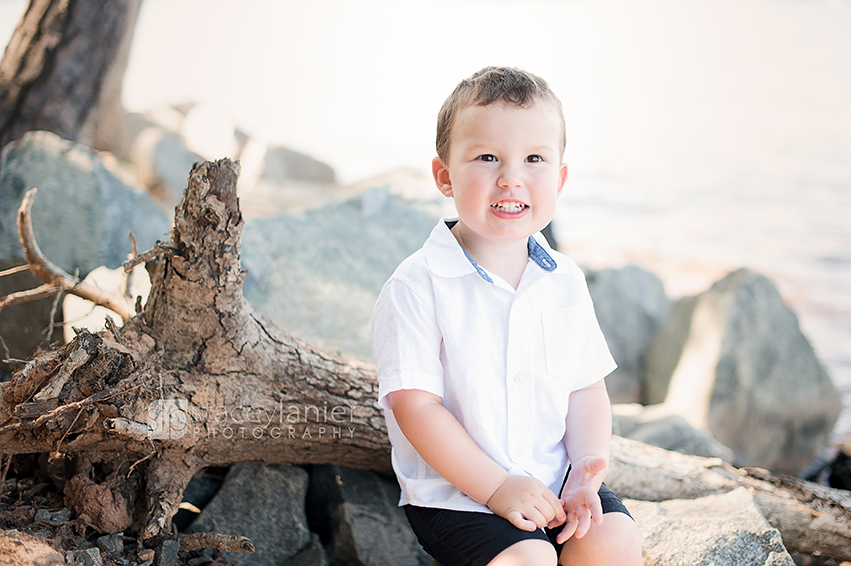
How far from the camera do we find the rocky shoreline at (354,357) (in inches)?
61.4

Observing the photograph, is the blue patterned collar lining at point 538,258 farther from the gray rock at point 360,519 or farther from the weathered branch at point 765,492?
the gray rock at point 360,519

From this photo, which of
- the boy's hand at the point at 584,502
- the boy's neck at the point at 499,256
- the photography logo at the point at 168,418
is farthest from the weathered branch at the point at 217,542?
the boy's neck at the point at 499,256

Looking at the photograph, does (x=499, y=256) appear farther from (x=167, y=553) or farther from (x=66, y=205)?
(x=66, y=205)

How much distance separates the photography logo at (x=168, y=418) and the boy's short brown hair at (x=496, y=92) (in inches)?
33.2

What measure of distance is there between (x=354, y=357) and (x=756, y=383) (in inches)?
92.2

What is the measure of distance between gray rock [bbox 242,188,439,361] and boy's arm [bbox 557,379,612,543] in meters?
1.40

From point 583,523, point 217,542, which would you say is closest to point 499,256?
point 583,523

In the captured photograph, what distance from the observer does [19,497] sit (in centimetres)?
150

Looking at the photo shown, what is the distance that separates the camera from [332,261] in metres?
3.20

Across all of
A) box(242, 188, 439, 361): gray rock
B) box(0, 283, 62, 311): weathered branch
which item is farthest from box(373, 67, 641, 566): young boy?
box(242, 188, 439, 361): gray rock

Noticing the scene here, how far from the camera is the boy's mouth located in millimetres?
1287

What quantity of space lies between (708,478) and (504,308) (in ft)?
3.22

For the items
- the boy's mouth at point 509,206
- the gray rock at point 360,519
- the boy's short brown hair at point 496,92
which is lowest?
the gray rock at point 360,519

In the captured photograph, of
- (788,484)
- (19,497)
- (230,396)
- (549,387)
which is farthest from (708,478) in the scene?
(19,497)
